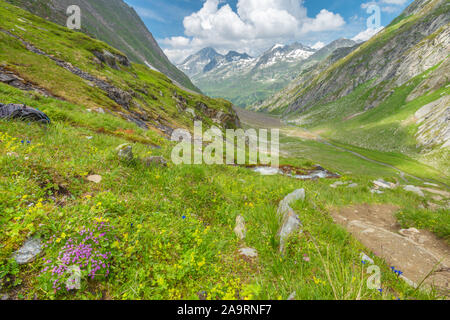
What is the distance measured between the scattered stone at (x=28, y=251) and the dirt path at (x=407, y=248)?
7291 millimetres

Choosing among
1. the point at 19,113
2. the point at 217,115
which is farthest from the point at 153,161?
the point at 217,115

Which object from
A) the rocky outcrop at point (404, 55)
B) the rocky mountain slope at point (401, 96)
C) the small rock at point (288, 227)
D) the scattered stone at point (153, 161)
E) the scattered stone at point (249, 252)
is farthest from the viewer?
the rocky outcrop at point (404, 55)

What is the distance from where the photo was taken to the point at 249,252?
15.8 feet

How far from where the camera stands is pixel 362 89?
166 meters

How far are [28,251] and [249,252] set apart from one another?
4.37 metres

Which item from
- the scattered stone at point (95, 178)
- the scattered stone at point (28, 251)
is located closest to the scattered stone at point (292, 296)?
the scattered stone at point (28, 251)

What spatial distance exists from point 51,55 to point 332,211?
5483cm

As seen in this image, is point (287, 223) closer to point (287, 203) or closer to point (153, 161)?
point (287, 203)

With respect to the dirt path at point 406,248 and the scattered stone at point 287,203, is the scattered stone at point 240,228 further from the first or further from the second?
the dirt path at point 406,248

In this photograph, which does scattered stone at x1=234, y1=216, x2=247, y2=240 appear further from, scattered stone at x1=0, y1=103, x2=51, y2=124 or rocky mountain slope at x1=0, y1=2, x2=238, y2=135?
rocky mountain slope at x1=0, y1=2, x2=238, y2=135

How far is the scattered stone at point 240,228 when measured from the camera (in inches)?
216
